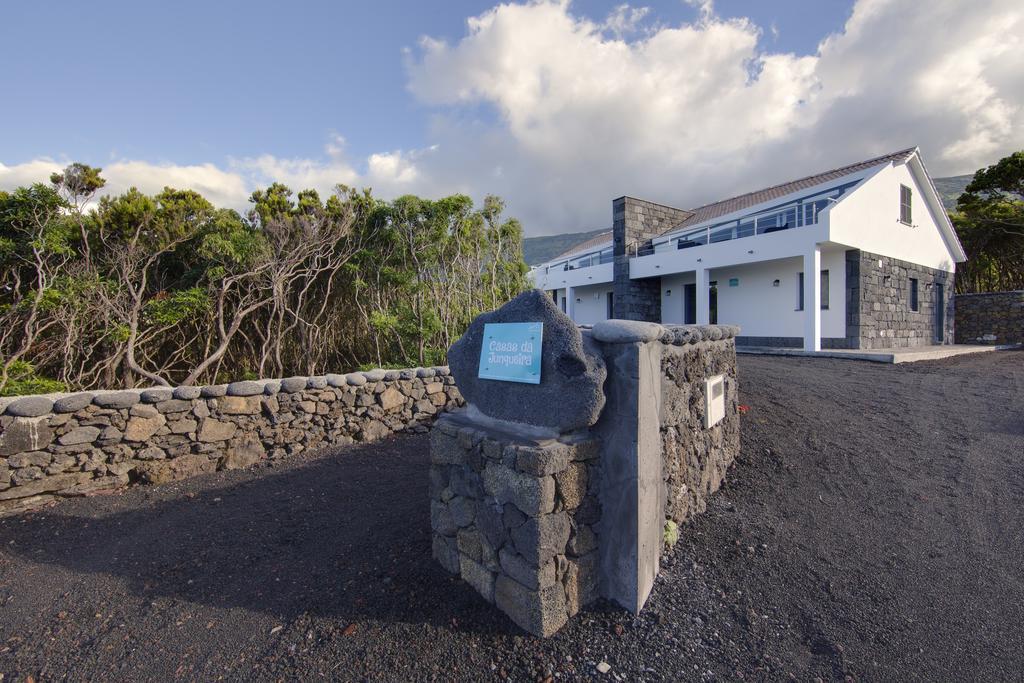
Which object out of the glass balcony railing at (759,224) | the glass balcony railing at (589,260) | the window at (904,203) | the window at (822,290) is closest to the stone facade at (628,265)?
the glass balcony railing at (759,224)

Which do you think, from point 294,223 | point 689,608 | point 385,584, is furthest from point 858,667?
point 294,223

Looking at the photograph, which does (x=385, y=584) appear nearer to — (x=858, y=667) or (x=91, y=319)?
(x=858, y=667)

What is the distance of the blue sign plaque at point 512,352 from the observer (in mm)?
2477

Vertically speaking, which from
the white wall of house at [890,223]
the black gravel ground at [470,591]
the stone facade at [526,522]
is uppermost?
the white wall of house at [890,223]

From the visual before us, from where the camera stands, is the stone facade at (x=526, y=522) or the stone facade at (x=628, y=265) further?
the stone facade at (x=628, y=265)

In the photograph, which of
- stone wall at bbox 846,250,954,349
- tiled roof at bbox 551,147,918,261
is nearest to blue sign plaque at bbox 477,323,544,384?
stone wall at bbox 846,250,954,349

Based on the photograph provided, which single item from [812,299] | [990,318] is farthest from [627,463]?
[990,318]

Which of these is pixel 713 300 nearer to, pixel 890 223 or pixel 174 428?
pixel 890 223

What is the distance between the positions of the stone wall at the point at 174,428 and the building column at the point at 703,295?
11161 millimetres

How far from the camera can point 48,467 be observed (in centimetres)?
399

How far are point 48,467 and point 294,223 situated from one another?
4166 millimetres

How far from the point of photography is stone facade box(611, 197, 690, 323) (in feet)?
55.8

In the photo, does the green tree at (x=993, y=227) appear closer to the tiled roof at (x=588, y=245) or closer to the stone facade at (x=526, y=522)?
the tiled roof at (x=588, y=245)

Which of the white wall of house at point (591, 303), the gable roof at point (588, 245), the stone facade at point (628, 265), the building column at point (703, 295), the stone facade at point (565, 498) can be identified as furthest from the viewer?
the gable roof at point (588, 245)
